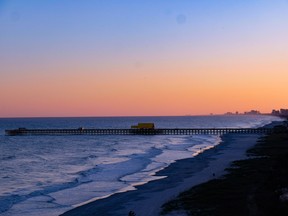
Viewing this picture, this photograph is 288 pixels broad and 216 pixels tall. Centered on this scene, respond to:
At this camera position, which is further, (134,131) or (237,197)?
(134,131)

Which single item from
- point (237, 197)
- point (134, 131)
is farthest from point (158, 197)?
point (134, 131)

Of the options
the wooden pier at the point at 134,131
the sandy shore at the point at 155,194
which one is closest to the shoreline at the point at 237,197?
the sandy shore at the point at 155,194

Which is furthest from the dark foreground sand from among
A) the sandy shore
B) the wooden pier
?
the wooden pier

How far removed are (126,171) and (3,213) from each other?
15454 millimetres

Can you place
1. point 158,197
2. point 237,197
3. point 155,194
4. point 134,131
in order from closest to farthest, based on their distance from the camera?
point 237,197, point 158,197, point 155,194, point 134,131

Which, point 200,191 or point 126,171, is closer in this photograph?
point 200,191

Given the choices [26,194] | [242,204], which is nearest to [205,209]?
[242,204]

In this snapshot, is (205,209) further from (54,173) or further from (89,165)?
(89,165)

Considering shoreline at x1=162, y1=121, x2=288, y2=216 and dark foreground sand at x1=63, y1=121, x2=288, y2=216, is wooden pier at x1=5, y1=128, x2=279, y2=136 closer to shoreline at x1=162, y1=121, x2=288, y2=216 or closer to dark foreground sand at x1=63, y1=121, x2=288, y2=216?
dark foreground sand at x1=63, y1=121, x2=288, y2=216

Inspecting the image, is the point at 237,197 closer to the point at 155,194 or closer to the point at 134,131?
the point at 155,194

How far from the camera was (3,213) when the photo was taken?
774 inches

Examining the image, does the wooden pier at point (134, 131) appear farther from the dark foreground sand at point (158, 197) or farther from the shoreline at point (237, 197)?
the shoreline at point (237, 197)

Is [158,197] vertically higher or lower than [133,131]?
lower

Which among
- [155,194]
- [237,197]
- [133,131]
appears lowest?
[155,194]
